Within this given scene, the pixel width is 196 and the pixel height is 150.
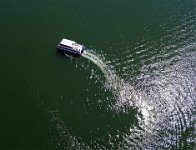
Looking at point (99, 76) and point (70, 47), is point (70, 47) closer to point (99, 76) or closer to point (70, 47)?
point (70, 47)

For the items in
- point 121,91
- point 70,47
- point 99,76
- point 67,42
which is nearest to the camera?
point 121,91

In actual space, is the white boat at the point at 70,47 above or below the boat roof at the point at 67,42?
below

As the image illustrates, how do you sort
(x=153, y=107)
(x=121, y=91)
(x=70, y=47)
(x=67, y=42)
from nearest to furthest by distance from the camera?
(x=153, y=107) → (x=121, y=91) → (x=70, y=47) → (x=67, y=42)

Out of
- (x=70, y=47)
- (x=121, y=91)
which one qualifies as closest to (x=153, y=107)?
(x=121, y=91)

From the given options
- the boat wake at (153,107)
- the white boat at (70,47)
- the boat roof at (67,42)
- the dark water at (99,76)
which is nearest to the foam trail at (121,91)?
the boat wake at (153,107)

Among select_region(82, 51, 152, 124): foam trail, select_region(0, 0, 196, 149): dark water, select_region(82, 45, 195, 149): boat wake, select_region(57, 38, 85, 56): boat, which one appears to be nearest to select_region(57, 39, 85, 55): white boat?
select_region(57, 38, 85, 56): boat

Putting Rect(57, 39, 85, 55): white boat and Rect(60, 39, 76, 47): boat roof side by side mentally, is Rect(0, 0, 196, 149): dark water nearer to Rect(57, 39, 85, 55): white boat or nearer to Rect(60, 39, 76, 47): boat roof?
Rect(57, 39, 85, 55): white boat

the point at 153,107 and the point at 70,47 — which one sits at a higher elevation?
the point at 70,47

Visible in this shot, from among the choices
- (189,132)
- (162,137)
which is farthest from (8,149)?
(189,132)

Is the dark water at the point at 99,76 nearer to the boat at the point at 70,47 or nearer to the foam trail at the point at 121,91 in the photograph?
the foam trail at the point at 121,91
